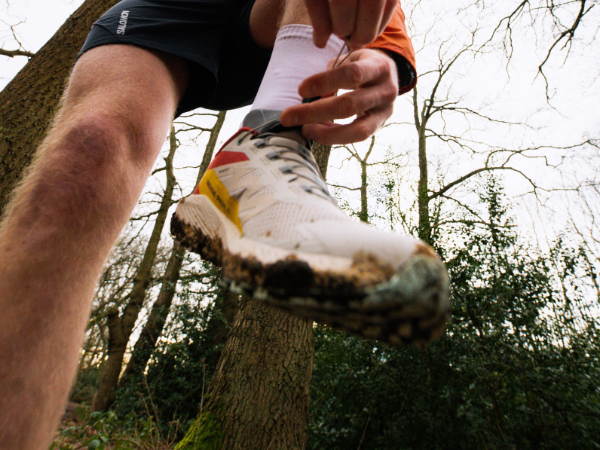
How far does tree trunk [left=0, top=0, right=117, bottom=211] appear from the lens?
1.90 m

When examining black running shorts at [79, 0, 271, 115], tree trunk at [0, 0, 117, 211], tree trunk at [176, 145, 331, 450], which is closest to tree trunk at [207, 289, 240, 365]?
tree trunk at [176, 145, 331, 450]

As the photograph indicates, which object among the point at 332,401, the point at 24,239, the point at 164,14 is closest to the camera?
the point at 24,239

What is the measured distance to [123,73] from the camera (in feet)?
A: 2.57

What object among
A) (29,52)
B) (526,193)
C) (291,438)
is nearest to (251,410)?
(291,438)

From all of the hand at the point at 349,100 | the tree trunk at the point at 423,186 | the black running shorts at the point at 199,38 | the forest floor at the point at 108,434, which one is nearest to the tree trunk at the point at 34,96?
the black running shorts at the point at 199,38

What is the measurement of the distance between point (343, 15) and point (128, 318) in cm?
858

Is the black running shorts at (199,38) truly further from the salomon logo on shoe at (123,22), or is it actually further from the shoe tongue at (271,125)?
the shoe tongue at (271,125)

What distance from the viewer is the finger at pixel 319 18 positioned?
71 centimetres

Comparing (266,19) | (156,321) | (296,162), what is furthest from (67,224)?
(156,321)

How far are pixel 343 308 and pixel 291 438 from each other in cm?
→ 240

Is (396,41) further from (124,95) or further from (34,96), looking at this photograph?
(34,96)

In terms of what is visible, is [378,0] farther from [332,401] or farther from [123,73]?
[332,401]

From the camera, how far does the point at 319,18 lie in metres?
0.73

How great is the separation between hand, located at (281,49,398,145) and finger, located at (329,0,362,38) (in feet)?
0.21
